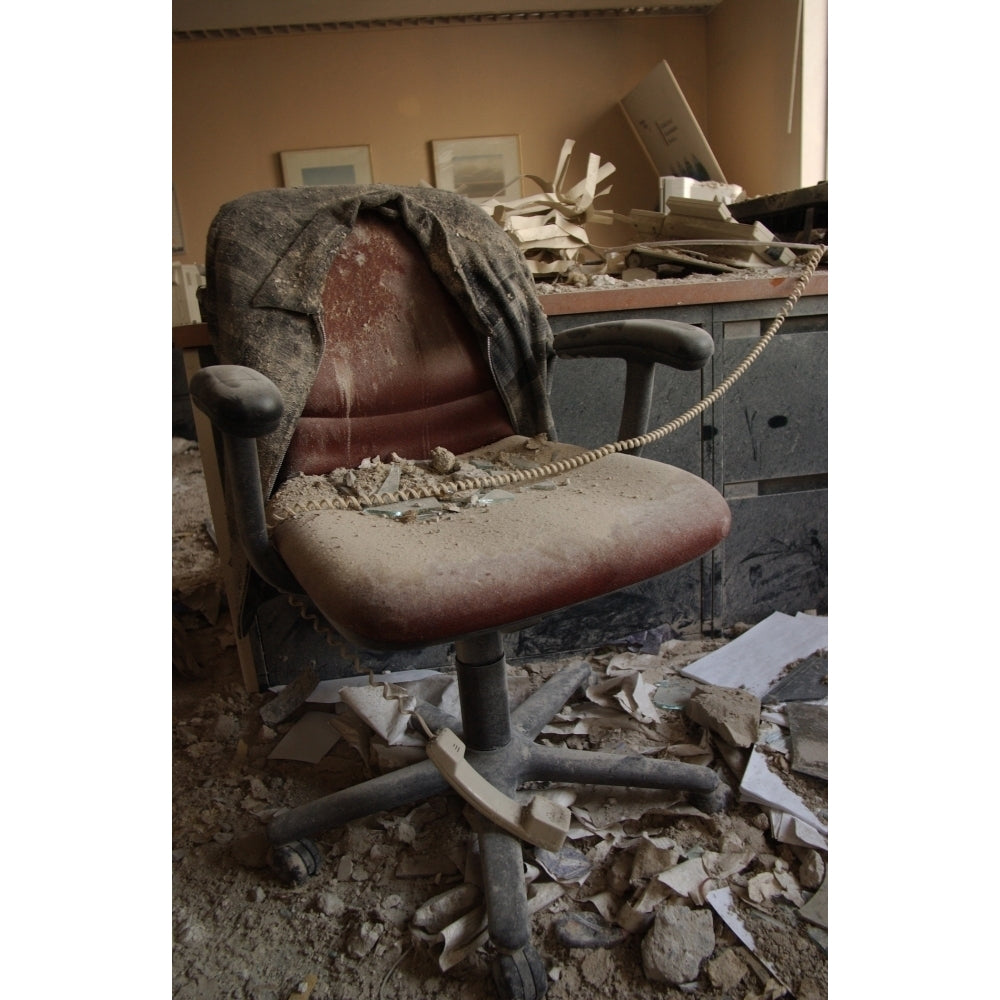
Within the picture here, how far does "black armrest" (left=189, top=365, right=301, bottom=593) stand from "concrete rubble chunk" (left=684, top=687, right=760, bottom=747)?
82 centimetres

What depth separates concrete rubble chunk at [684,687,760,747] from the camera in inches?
49.3

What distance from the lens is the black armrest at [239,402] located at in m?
0.69

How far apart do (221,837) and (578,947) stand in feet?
2.01

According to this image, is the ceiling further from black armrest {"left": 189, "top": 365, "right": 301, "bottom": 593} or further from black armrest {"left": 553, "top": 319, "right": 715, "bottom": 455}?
black armrest {"left": 189, "top": 365, "right": 301, "bottom": 593}

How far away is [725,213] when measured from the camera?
1.74m

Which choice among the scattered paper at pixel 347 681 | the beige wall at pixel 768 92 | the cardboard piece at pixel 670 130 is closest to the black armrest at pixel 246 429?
the scattered paper at pixel 347 681

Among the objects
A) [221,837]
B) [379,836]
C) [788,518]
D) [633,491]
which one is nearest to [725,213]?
[788,518]

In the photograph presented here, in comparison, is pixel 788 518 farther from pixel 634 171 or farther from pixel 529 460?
pixel 634 171

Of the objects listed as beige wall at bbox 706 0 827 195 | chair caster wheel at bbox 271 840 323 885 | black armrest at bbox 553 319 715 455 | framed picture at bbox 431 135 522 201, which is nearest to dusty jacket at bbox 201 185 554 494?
black armrest at bbox 553 319 715 455

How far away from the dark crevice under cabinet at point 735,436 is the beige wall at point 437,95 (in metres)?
3.31

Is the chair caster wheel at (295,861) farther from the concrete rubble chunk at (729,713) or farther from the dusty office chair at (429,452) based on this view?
the concrete rubble chunk at (729,713)

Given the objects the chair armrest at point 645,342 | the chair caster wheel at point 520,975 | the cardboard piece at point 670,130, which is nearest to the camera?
the chair caster wheel at point 520,975

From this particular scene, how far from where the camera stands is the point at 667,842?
3.50 feet

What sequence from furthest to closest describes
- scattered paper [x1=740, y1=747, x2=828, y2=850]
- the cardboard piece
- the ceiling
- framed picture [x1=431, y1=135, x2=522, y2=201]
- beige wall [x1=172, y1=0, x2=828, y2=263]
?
framed picture [x1=431, y1=135, x2=522, y2=201] < beige wall [x1=172, y1=0, x2=828, y2=263] < the ceiling < the cardboard piece < scattered paper [x1=740, y1=747, x2=828, y2=850]
